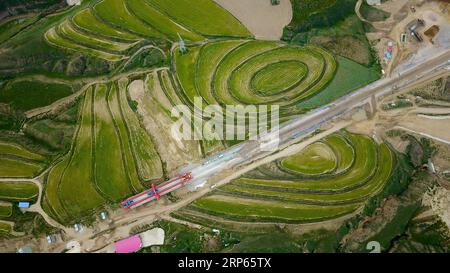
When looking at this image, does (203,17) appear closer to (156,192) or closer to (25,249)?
(156,192)

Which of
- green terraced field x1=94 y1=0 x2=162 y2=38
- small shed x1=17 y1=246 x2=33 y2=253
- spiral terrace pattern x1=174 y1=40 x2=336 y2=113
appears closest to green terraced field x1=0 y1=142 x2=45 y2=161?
small shed x1=17 y1=246 x2=33 y2=253

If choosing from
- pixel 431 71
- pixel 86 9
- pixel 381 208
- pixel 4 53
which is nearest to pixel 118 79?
pixel 86 9

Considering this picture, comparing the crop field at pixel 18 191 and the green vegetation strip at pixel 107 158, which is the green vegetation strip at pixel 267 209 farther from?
Result: the crop field at pixel 18 191

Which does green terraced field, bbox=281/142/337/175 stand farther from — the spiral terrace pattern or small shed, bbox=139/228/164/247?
small shed, bbox=139/228/164/247

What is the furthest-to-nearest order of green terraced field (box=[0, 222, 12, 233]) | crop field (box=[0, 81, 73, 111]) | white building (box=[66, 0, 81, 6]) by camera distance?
1. white building (box=[66, 0, 81, 6])
2. crop field (box=[0, 81, 73, 111])
3. green terraced field (box=[0, 222, 12, 233])

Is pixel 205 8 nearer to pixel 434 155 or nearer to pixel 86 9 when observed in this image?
pixel 86 9

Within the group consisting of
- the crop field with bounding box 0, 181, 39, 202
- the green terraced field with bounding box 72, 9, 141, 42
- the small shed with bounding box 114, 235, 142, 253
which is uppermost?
the green terraced field with bounding box 72, 9, 141, 42

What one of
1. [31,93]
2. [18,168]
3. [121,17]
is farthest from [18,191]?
[121,17]
